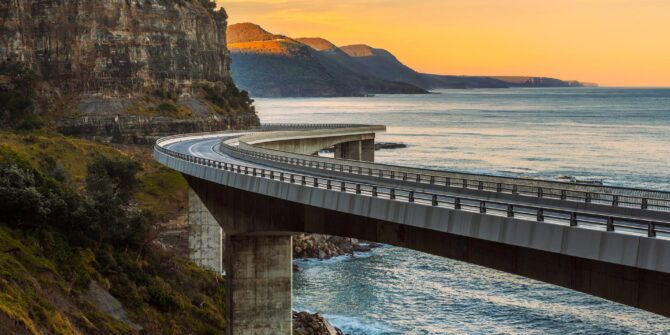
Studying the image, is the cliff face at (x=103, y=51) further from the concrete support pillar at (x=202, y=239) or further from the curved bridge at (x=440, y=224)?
the curved bridge at (x=440, y=224)

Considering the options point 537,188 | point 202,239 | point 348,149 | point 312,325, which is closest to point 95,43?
point 348,149

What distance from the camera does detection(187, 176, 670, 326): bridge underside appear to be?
74.7 ft

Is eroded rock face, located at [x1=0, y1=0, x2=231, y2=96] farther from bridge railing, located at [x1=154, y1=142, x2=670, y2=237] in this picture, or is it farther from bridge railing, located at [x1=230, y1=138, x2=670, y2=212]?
bridge railing, located at [x1=154, y1=142, x2=670, y2=237]

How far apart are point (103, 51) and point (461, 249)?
102 meters

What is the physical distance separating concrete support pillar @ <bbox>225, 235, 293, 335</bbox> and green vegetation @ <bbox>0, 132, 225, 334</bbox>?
464cm

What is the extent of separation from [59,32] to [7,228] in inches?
3057

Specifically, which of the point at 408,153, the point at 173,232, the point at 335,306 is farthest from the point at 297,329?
the point at 408,153

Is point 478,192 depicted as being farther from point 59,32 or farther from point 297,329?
point 59,32

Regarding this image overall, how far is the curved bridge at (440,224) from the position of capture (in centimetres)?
2298

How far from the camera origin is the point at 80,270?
47406mm

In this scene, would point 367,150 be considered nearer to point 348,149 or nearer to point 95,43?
point 348,149

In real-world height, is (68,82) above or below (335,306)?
above

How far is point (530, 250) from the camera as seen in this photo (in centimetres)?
2577

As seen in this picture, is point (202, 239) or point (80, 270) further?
point (202, 239)
